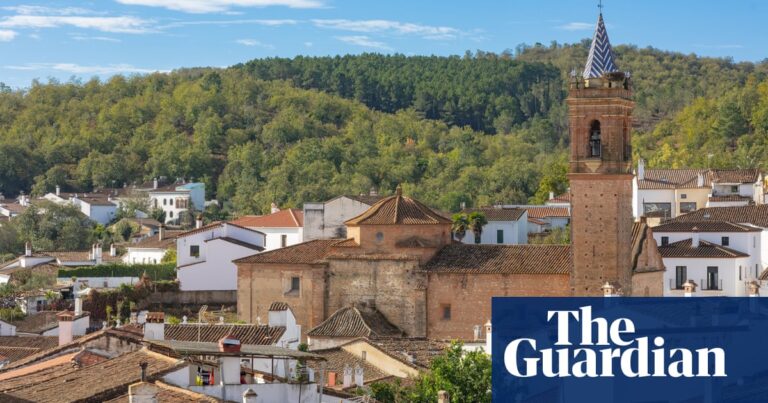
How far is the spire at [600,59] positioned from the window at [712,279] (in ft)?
36.4

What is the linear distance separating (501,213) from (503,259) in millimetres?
21103

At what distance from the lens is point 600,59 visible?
5325cm

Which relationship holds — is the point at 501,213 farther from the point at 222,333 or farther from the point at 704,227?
the point at 222,333

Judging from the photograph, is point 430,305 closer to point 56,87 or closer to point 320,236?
point 320,236

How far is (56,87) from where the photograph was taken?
524ft

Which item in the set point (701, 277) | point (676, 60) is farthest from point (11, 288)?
point (676, 60)

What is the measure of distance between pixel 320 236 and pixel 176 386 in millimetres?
41469

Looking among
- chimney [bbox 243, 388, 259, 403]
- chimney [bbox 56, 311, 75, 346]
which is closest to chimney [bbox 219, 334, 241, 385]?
chimney [bbox 243, 388, 259, 403]

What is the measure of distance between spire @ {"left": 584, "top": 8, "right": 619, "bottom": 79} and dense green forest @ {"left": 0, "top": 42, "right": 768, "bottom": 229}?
125 ft

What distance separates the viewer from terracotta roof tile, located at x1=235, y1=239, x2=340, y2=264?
179 ft

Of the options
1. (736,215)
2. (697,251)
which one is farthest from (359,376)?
(736,215)

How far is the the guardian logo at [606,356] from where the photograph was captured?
85.0ft

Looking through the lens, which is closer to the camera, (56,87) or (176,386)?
(176,386)

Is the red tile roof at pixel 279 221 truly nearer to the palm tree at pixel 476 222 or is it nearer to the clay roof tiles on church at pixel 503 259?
the palm tree at pixel 476 222
